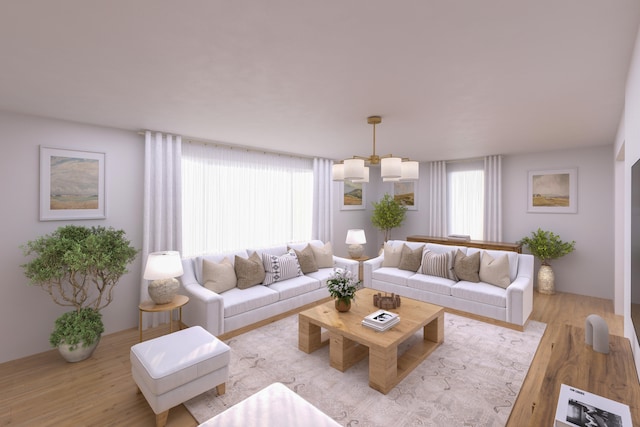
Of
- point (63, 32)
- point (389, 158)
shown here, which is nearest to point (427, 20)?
point (389, 158)

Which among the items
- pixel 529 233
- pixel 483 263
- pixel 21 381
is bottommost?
pixel 21 381

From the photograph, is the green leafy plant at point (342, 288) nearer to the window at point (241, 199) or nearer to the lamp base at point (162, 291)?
the lamp base at point (162, 291)

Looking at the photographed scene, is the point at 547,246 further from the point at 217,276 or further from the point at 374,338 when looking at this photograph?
the point at 217,276

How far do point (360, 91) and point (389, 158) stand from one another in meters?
0.98

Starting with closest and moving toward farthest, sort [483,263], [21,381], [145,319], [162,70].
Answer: [162,70] < [21,381] < [145,319] < [483,263]

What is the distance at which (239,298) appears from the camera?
12.5 ft

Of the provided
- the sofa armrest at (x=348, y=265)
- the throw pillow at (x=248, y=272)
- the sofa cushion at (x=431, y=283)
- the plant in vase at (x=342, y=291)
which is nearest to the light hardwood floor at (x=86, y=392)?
the sofa cushion at (x=431, y=283)

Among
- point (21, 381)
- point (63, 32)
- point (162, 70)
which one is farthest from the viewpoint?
point (21, 381)

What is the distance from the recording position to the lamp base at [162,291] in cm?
329

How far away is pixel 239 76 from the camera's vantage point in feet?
7.34

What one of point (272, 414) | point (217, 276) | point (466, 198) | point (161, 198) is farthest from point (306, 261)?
point (466, 198)

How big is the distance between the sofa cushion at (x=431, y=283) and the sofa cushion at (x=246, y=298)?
84.7 inches

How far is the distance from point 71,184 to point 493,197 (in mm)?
6993

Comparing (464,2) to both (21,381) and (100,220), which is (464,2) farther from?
(21,381)
